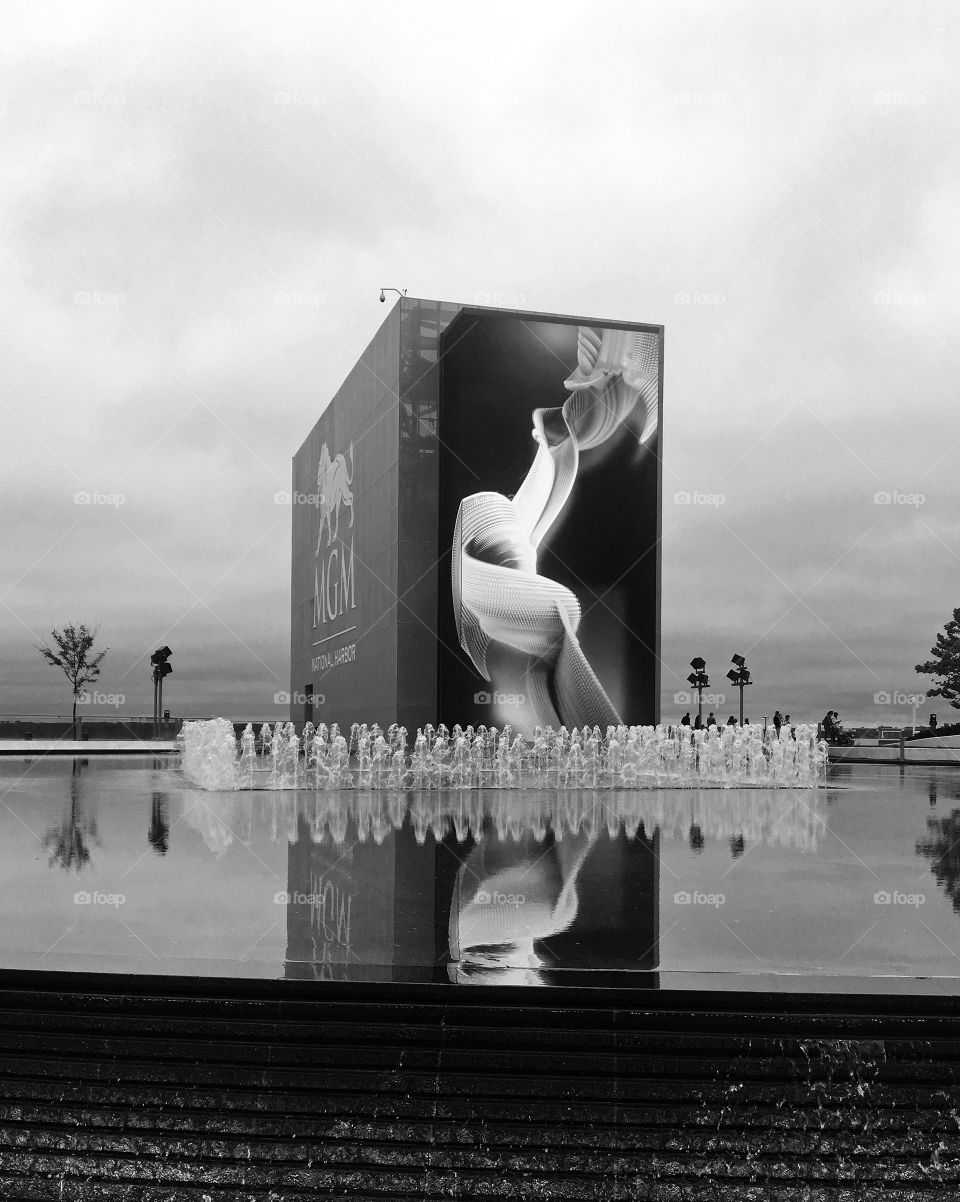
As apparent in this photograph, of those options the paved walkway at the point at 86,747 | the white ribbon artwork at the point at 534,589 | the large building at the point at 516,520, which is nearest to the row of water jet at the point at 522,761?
the large building at the point at 516,520

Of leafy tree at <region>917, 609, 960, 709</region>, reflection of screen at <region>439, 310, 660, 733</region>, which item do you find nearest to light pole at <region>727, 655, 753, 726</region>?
leafy tree at <region>917, 609, 960, 709</region>

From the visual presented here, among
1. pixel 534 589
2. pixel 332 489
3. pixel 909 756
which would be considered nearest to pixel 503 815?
pixel 534 589

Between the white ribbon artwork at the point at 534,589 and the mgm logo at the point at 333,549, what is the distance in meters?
7.25

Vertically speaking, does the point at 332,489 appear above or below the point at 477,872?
above

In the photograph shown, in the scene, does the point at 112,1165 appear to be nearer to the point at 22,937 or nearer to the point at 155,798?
the point at 22,937

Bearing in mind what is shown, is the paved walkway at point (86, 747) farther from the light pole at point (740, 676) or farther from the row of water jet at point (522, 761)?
the light pole at point (740, 676)

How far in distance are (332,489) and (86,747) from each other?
38.2 ft

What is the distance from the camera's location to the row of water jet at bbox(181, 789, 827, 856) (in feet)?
32.0

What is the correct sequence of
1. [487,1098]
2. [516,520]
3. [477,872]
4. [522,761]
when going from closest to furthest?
[487,1098]
[477,872]
[522,761]
[516,520]

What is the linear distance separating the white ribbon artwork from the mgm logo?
23.8 ft

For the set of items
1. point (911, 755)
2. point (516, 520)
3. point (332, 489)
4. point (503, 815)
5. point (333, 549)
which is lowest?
point (911, 755)

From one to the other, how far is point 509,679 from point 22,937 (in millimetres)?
20499

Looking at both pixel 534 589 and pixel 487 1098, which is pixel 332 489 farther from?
pixel 487 1098

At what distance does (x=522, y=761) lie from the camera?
2369 cm
